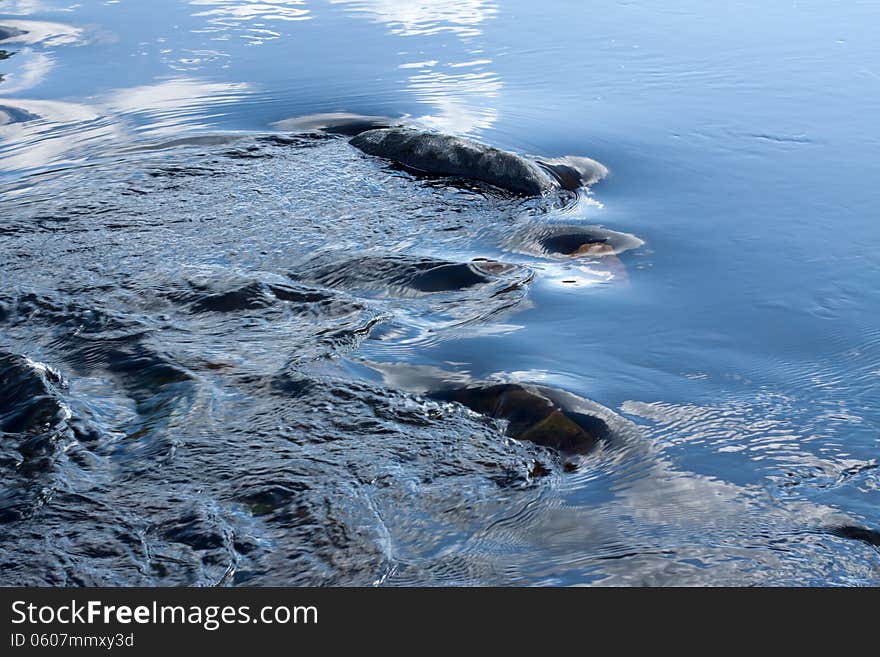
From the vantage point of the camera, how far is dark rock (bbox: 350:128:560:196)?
23.5ft

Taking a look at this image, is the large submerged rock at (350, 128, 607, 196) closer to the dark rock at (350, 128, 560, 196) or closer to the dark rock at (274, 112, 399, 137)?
the dark rock at (350, 128, 560, 196)

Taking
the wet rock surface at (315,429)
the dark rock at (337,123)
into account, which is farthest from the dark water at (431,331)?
the dark rock at (337,123)

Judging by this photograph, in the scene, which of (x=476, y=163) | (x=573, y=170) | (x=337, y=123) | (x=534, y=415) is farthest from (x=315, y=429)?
(x=337, y=123)

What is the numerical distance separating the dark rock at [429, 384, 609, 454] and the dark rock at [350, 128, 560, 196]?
304 cm

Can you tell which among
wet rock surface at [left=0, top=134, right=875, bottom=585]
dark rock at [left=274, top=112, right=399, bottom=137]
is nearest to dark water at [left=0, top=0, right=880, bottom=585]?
wet rock surface at [left=0, top=134, right=875, bottom=585]

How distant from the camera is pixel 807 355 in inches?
193

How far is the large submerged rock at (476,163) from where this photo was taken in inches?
282

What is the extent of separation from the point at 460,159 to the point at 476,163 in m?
0.16

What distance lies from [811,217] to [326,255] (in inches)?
144

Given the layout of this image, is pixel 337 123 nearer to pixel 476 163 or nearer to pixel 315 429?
pixel 476 163

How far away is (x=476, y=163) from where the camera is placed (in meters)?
7.27

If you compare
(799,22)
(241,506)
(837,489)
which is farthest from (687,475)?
(799,22)

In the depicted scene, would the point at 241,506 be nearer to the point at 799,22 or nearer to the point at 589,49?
the point at 589,49

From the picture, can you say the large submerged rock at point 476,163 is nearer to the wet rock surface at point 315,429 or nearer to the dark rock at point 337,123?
the dark rock at point 337,123
